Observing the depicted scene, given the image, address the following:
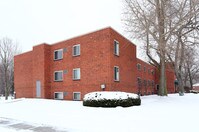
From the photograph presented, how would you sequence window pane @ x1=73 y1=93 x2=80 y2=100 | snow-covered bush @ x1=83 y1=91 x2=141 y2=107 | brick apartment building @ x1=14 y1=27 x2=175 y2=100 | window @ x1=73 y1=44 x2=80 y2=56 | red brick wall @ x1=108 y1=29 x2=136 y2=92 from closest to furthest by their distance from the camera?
1. snow-covered bush @ x1=83 y1=91 x2=141 y2=107
2. red brick wall @ x1=108 y1=29 x2=136 y2=92
3. brick apartment building @ x1=14 y1=27 x2=175 y2=100
4. window pane @ x1=73 y1=93 x2=80 y2=100
5. window @ x1=73 y1=44 x2=80 y2=56

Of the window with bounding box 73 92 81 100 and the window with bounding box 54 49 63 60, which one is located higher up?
the window with bounding box 54 49 63 60

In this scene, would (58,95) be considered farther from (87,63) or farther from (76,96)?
(87,63)

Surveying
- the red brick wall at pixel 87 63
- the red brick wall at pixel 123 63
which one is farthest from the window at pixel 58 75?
the red brick wall at pixel 123 63

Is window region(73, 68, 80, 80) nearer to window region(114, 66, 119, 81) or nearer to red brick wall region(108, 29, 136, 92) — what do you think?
window region(114, 66, 119, 81)

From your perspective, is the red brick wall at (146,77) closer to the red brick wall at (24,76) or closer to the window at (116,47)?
the window at (116,47)

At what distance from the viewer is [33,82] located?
23828mm

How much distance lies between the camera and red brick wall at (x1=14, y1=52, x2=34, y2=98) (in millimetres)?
24987

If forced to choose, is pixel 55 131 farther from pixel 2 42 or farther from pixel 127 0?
pixel 2 42

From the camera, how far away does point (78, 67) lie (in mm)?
19938

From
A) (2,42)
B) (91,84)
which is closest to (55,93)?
(91,84)

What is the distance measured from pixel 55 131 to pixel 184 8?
59.1 ft

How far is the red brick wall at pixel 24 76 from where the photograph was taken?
82.0 feet

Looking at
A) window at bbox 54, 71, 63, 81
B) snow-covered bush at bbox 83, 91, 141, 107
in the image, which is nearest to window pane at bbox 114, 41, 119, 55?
snow-covered bush at bbox 83, 91, 141, 107

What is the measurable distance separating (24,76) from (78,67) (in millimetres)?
10303
